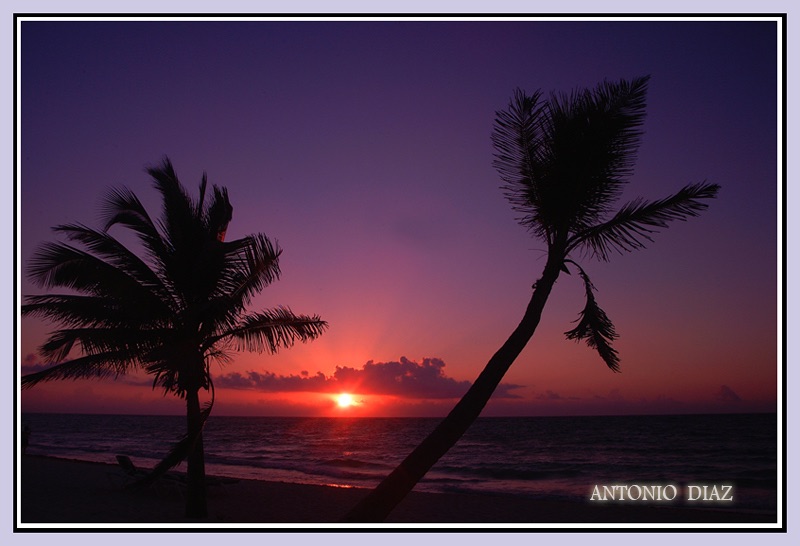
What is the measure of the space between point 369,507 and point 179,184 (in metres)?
6.60

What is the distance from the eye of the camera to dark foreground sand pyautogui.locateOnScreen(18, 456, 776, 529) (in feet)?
41.5

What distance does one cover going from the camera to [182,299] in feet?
31.9

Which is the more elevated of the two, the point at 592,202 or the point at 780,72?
the point at 780,72

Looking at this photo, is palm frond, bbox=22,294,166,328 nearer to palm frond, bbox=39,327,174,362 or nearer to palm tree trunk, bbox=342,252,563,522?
palm frond, bbox=39,327,174,362

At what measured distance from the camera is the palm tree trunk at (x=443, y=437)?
623cm

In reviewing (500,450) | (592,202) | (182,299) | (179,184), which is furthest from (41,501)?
(500,450)

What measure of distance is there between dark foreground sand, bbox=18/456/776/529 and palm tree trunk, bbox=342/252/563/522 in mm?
6262

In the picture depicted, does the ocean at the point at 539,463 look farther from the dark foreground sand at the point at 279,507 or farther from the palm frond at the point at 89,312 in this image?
the palm frond at the point at 89,312

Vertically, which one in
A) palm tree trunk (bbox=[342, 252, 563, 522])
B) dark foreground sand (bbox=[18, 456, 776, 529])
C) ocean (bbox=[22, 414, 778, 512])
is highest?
palm tree trunk (bbox=[342, 252, 563, 522])

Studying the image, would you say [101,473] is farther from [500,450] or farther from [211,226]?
[500,450]

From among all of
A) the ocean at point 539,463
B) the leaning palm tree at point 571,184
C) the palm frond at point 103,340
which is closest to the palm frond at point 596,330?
the leaning palm tree at point 571,184

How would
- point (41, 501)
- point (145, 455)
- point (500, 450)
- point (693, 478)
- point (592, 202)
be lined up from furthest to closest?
point (500, 450), point (145, 455), point (693, 478), point (41, 501), point (592, 202)

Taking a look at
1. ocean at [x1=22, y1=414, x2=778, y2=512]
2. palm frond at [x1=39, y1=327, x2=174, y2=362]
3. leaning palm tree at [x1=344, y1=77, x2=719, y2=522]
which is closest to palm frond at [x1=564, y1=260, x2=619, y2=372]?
leaning palm tree at [x1=344, y1=77, x2=719, y2=522]

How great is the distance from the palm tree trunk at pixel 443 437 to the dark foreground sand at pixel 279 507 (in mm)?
→ 6262
